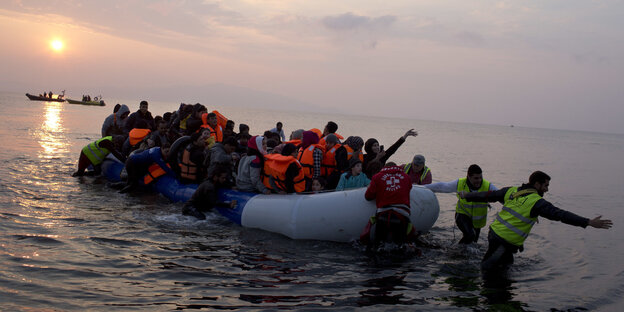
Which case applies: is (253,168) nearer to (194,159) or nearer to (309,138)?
(309,138)

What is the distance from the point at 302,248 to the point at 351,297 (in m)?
1.80

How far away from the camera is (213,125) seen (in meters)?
10.1

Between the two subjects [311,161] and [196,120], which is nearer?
[311,161]

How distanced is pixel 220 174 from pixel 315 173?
151cm

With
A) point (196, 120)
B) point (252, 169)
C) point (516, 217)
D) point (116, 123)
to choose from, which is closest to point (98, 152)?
point (116, 123)

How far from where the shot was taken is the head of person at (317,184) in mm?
7710

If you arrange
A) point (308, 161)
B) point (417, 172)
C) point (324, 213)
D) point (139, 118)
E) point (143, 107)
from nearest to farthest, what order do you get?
point (324, 213) < point (417, 172) < point (308, 161) < point (143, 107) < point (139, 118)

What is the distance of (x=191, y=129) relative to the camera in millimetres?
10383

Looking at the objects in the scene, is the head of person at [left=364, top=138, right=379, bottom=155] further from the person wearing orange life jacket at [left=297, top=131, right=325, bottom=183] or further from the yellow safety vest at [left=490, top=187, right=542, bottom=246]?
the yellow safety vest at [left=490, top=187, right=542, bottom=246]

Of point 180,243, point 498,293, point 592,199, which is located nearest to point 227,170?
point 180,243

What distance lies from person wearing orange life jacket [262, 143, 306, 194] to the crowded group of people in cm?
1

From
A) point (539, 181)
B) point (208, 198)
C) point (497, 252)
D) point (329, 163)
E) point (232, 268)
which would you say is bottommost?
point (232, 268)

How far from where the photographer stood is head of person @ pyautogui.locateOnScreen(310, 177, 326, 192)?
7.71 metres

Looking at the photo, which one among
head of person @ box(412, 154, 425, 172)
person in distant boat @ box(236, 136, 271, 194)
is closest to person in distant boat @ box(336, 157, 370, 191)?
head of person @ box(412, 154, 425, 172)
